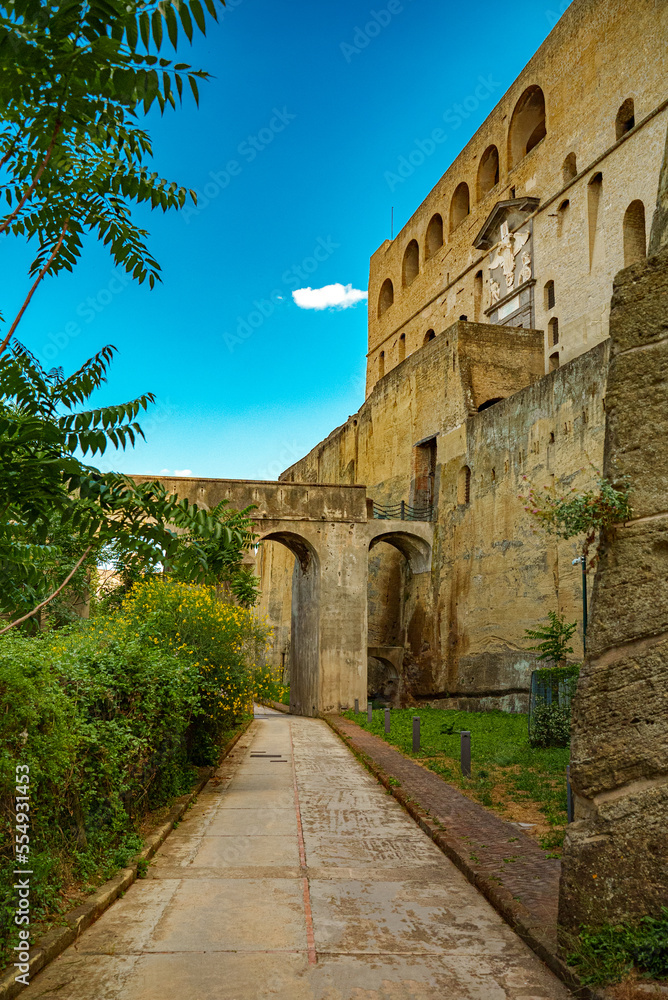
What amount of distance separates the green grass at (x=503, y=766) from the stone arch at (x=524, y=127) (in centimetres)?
2471

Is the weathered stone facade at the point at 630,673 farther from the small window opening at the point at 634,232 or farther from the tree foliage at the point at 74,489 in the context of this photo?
the small window opening at the point at 634,232

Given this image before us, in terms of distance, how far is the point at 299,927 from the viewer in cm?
521

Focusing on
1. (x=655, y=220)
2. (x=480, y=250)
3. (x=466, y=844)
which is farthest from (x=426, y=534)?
(x=655, y=220)

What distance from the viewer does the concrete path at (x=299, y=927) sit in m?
4.27

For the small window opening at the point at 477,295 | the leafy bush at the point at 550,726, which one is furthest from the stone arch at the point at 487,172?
the leafy bush at the point at 550,726

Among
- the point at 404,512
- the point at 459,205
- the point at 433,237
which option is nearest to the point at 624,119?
the point at 459,205

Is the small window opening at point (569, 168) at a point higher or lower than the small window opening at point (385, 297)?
lower

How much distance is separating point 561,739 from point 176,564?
10.9 meters

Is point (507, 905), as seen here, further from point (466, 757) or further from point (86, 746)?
point (466, 757)

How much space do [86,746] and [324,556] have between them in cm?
2057

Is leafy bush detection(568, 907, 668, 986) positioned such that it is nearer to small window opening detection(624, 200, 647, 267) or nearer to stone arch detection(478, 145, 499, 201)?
small window opening detection(624, 200, 647, 267)

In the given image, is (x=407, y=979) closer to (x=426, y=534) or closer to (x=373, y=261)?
(x=426, y=534)

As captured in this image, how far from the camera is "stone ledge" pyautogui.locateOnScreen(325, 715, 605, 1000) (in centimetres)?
424

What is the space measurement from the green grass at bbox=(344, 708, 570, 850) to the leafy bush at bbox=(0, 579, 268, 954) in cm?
372
